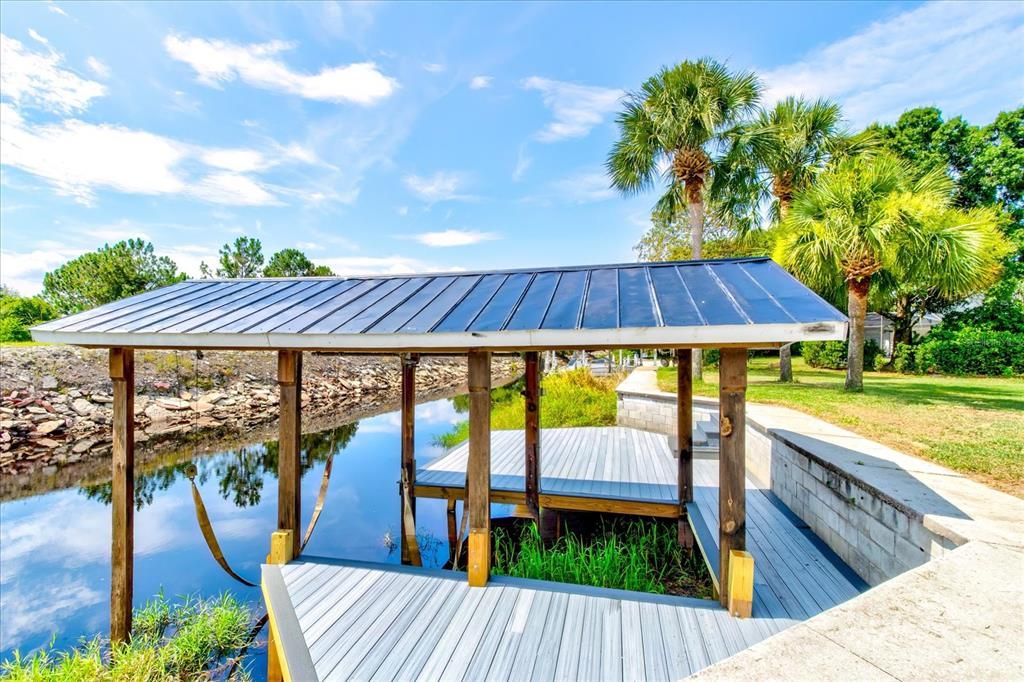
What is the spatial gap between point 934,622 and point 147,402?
17430 millimetres

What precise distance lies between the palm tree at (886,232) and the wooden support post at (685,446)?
593cm

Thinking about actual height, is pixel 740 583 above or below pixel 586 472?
above

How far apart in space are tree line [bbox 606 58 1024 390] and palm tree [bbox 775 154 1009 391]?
25 millimetres

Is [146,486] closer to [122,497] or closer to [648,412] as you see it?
[122,497]

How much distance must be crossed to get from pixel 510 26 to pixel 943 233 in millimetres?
9954

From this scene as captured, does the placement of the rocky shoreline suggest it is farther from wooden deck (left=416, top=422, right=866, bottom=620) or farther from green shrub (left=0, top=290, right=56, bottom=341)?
green shrub (left=0, top=290, right=56, bottom=341)

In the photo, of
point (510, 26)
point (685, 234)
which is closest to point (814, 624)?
point (510, 26)

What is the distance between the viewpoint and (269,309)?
3740 mm

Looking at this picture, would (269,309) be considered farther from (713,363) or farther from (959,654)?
(713,363)

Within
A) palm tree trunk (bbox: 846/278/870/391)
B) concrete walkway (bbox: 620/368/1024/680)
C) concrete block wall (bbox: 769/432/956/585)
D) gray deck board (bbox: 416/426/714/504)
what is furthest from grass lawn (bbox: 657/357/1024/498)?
gray deck board (bbox: 416/426/714/504)

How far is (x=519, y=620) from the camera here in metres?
2.96

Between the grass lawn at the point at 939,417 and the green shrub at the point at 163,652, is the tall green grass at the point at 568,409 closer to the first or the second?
the grass lawn at the point at 939,417

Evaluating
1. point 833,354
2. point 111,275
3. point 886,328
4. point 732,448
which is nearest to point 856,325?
point 732,448

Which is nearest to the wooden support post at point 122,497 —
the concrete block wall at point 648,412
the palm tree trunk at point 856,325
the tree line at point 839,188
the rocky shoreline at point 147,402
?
the rocky shoreline at point 147,402
